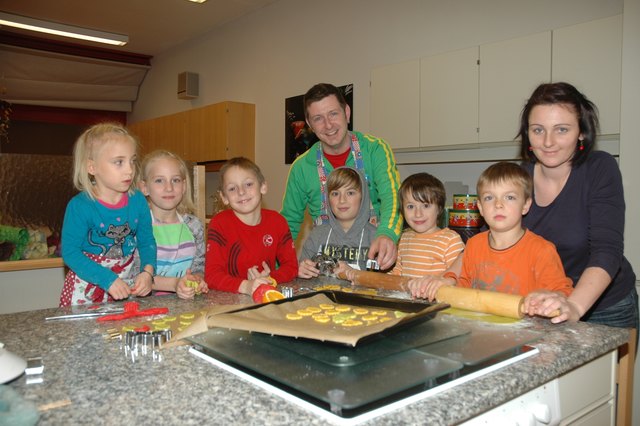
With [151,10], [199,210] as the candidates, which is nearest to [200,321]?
[199,210]

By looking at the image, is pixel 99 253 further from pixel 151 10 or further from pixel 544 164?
pixel 151 10

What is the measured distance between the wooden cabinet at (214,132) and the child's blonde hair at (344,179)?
356 centimetres

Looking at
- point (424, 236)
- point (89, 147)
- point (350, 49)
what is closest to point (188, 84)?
point (350, 49)

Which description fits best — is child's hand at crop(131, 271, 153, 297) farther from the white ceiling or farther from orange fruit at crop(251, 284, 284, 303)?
the white ceiling

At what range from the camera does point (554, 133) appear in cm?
147

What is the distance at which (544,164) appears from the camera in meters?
1.54

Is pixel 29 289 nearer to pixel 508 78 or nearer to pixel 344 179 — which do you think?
pixel 344 179

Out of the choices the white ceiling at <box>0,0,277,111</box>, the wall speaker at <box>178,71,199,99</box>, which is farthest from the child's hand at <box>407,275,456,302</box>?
the wall speaker at <box>178,71,199,99</box>

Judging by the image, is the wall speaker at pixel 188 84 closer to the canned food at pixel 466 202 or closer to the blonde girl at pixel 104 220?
the canned food at pixel 466 202

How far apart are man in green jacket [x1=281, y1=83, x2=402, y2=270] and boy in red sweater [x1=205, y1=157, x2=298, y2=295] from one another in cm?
44

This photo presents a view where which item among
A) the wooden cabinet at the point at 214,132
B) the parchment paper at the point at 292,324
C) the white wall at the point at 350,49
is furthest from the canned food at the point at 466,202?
the wooden cabinet at the point at 214,132

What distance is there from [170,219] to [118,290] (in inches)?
25.6

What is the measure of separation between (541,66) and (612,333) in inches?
82.6

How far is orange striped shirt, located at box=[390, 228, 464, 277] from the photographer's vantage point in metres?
2.07
